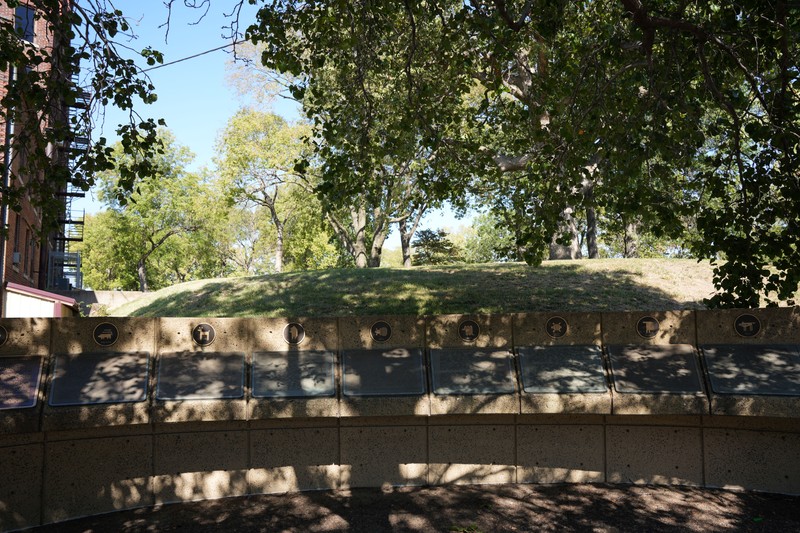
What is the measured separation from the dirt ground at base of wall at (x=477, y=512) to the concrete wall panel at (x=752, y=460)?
214mm

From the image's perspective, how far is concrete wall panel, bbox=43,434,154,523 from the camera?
7867 millimetres

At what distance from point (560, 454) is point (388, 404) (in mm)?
2629

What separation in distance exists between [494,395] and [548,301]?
6.93m

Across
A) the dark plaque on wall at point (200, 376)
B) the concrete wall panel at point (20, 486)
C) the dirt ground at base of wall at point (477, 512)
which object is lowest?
the dirt ground at base of wall at point (477, 512)

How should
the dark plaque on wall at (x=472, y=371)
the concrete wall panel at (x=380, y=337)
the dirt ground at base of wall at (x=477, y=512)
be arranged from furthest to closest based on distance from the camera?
the concrete wall panel at (x=380, y=337) → the dark plaque on wall at (x=472, y=371) → the dirt ground at base of wall at (x=477, y=512)

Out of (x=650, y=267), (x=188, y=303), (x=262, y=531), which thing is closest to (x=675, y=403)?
(x=262, y=531)

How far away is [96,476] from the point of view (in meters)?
8.07

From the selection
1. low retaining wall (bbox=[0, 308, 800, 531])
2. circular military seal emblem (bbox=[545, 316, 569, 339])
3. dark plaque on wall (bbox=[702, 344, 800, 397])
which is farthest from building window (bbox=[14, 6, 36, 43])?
dark plaque on wall (bbox=[702, 344, 800, 397])

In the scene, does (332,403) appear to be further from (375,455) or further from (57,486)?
(57,486)

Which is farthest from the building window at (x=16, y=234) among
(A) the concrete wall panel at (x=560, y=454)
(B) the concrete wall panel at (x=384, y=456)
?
(A) the concrete wall panel at (x=560, y=454)

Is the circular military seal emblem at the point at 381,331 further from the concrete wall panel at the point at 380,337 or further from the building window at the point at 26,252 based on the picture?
the building window at the point at 26,252

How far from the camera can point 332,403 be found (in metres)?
8.34

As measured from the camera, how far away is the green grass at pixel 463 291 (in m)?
15.0

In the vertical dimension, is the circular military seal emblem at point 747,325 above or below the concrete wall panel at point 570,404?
above
